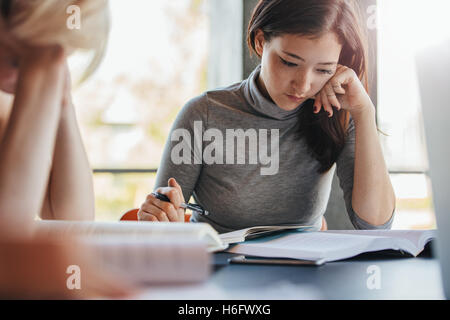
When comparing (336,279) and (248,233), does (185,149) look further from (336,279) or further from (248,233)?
(336,279)

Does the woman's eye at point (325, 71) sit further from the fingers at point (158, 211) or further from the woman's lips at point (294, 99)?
the fingers at point (158, 211)

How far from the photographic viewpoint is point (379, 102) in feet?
2.72

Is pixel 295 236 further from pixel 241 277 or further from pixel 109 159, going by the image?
pixel 109 159

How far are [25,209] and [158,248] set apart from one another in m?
0.13

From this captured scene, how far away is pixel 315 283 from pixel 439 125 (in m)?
0.18

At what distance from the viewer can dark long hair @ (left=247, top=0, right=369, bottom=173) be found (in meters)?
0.69

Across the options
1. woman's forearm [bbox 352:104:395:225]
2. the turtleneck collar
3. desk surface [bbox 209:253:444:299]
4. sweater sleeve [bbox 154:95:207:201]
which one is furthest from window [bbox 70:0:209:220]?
woman's forearm [bbox 352:104:395:225]

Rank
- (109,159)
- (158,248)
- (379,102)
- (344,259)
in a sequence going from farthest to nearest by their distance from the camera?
(379,102) → (109,159) → (344,259) → (158,248)

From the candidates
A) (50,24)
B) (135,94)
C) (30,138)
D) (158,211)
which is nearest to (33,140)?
(30,138)

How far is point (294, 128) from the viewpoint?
82 cm

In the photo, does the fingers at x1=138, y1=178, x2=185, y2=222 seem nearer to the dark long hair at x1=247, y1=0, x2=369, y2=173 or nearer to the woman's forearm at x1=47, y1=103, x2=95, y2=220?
the woman's forearm at x1=47, y1=103, x2=95, y2=220

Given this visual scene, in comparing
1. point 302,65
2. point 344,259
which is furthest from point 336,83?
point 344,259

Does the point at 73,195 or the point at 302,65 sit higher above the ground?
the point at 302,65

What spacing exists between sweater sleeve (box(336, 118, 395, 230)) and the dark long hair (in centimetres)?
1
